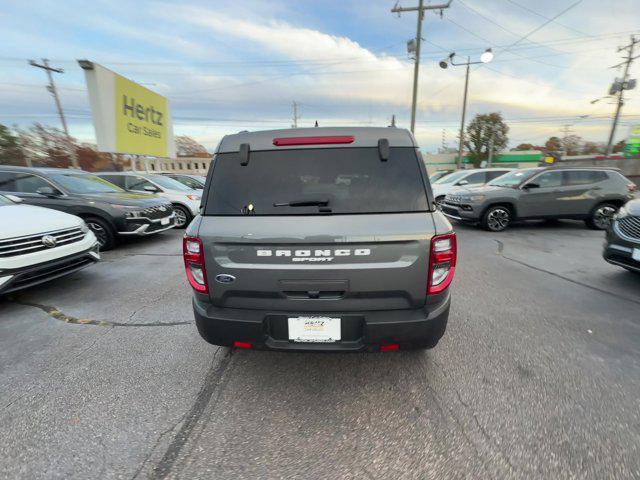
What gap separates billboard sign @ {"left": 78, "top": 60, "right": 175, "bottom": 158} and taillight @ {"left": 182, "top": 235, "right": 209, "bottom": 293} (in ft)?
48.5

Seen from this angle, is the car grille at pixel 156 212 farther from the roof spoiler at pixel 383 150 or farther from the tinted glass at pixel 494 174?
the tinted glass at pixel 494 174

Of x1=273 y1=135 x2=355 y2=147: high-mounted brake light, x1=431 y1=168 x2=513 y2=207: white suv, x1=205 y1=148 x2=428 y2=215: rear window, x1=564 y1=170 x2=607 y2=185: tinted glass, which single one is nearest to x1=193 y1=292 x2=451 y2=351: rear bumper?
x1=205 y1=148 x2=428 y2=215: rear window

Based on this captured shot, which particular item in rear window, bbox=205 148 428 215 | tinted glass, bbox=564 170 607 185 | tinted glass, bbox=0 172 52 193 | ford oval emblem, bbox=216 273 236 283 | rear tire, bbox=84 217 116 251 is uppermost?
rear window, bbox=205 148 428 215

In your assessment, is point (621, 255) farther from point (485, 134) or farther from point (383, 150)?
point (485, 134)

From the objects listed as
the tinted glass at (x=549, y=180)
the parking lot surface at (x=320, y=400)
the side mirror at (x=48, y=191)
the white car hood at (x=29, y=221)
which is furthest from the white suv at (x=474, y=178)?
the side mirror at (x=48, y=191)

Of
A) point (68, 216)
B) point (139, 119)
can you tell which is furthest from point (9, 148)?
point (68, 216)

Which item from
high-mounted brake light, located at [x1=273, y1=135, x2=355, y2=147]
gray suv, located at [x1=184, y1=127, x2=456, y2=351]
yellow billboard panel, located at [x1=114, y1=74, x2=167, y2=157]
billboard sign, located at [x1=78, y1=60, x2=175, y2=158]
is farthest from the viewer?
yellow billboard panel, located at [x1=114, y1=74, x2=167, y2=157]

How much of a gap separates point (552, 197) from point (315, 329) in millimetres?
8936

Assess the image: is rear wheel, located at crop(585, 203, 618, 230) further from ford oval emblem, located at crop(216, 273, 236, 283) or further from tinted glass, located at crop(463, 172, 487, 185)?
ford oval emblem, located at crop(216, 273, 236, 283)

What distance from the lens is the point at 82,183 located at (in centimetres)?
670

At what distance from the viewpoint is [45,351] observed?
293cm

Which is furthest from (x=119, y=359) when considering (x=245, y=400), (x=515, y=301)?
(x=515, y=301)

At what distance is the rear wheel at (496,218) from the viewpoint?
8305mm

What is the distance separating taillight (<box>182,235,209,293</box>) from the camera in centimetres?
209
